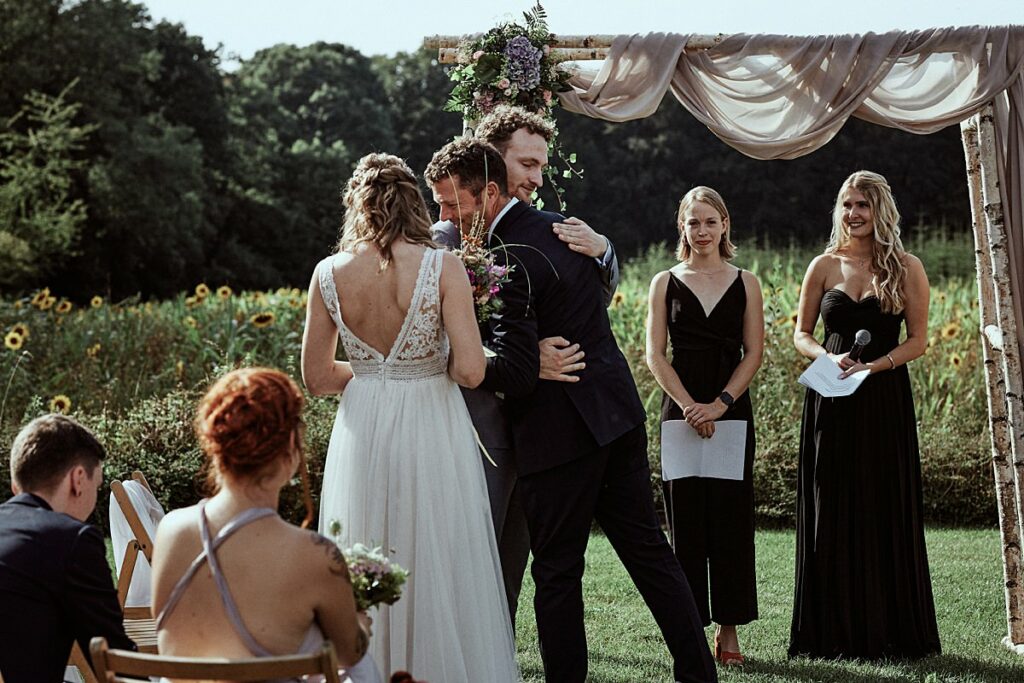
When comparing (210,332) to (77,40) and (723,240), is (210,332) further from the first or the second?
(77,40)

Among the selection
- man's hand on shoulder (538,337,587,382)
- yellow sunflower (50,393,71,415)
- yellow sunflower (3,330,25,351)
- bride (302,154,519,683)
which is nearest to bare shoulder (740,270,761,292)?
man's hand on shoulder (538,337,587,382)

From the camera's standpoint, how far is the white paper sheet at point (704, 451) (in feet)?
17.3

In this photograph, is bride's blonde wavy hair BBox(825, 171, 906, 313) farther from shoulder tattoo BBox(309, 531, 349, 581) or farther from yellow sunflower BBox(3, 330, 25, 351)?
yellow sunflower BBox(3, 330, 25, 351)

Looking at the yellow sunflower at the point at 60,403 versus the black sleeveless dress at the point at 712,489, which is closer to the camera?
the black sleeveless dress at the point at 712,489

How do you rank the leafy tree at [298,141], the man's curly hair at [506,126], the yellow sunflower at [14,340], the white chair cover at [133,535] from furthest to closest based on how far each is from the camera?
the leafy tree at [298,141] → the yellow sunflower at [14,340] → the man's curly hair at [506,126] → the white chair cover at [133,535]

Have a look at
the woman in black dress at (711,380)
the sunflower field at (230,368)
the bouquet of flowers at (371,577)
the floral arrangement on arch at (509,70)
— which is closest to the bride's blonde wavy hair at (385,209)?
the bouquet of flowers at (371,577)

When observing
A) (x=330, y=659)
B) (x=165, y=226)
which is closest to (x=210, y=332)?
(x=330, y=659)

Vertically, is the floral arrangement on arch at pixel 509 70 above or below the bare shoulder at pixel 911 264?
above

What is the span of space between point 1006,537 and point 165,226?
24068mm

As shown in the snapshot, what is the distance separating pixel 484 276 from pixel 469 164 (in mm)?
392

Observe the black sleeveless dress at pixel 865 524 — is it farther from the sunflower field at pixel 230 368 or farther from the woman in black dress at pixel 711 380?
the sunflower field at pixel 230 368

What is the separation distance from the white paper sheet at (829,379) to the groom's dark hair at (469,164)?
1.76 metres

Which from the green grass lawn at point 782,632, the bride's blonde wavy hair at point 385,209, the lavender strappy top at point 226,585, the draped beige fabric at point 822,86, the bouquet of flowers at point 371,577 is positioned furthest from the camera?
the draped beige fabric at point 822,86

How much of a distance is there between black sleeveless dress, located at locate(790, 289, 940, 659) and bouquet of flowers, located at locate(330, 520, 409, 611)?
2.86 metres
